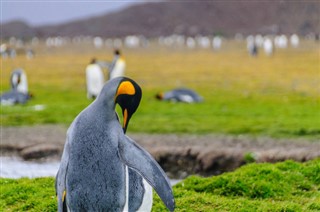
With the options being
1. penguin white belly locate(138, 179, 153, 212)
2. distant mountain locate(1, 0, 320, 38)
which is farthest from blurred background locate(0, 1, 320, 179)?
distant mountain locate(1, 0, 320, 38)

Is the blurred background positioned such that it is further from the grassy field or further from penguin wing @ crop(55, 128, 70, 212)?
penguin wing @ crop(55, 128, 70, 212)

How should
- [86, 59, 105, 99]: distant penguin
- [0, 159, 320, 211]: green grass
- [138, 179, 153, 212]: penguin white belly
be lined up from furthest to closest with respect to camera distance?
[86, 59, 105, 99]: distant penguin
[0, 159, 320, 211]: green grass
[138, 179, 153, 212]: penguin white belly

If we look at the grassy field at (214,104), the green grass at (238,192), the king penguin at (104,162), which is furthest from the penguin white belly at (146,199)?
the grassy field at (214,104)

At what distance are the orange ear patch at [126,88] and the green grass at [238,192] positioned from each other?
1.88 m

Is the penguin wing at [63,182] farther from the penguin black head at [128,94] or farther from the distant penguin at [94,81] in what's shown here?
the distant penguin at [94,81]

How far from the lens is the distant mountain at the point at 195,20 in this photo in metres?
112

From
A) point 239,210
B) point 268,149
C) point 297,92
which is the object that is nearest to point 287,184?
point 239,210

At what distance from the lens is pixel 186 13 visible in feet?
423

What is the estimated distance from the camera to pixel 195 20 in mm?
125500

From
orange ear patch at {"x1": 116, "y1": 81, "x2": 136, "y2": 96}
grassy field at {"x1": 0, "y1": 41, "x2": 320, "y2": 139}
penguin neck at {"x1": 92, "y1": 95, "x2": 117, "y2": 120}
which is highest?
orange ear patch at {"x1": 116, "y1": 81, "x2": 136, "y2": 96}

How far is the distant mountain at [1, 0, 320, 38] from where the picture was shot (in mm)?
112312

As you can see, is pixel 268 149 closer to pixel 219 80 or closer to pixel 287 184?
pixel 287 184

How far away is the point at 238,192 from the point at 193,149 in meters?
2.72

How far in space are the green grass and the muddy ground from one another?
1550mm
